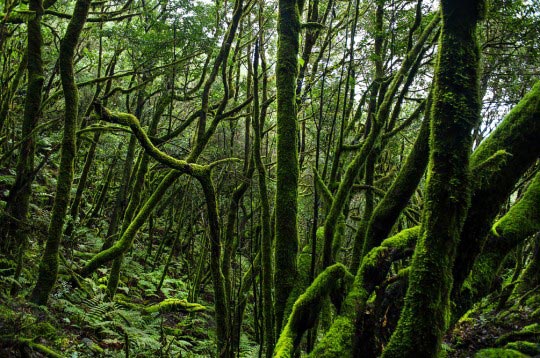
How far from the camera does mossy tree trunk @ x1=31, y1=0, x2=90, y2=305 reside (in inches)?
179

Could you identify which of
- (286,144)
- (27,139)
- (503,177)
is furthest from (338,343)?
(27,139)

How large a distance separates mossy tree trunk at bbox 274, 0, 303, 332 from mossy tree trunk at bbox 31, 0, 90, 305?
257cm

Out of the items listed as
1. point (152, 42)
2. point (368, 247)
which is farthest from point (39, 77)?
point (368, 247)

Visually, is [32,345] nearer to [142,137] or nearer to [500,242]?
[142,137]

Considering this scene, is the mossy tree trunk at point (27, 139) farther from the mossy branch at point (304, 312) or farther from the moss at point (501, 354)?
the moss at point (501, 354)

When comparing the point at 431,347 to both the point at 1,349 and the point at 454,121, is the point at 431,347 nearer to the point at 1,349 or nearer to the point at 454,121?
the point at 454,121

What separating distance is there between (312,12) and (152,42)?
319 centimetres

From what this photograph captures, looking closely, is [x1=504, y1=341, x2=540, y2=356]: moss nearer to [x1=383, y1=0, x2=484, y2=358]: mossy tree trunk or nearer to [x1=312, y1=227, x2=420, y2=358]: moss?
[x1=312, y1=227, x2=420, y2=358]: moss

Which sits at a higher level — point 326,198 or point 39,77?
point 39,77

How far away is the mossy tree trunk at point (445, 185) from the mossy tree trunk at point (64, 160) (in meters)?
4.12

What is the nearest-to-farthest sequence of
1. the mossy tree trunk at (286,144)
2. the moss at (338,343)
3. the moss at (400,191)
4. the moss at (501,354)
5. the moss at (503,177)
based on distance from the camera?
the moss at (503,177)
the moss at (338,343)
the moss at (400,191)
the mossy tree trunk at (286,144)
the moss at (501,354)

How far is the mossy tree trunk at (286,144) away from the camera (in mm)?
3850

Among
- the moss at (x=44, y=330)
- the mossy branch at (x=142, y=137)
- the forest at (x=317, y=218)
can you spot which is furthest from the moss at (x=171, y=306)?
the mossy branch at (x=142, y=137)

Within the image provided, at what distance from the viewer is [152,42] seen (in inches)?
291
